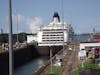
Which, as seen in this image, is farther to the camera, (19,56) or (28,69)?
(19,56)

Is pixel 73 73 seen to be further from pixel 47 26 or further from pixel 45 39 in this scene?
pixel 47 26

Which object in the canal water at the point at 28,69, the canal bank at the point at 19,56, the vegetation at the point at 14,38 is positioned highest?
the vegetation at the point at 14,38

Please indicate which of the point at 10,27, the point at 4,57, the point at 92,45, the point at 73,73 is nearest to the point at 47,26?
the point at 4,57

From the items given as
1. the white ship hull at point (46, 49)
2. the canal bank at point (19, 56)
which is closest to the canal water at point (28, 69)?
the canal bank at point (19, 56)

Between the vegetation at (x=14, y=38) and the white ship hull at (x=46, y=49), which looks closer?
the white ship hull at (x=46, y=49)

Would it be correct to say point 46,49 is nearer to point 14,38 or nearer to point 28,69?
point 28,69

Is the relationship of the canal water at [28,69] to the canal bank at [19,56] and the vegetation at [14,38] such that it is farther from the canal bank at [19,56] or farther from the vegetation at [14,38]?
the vegetation at [14,38]

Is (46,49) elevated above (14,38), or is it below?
below

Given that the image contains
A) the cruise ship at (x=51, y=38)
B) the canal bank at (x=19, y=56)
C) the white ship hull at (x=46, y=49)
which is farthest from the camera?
the cruise ship at (x=51, y=38)

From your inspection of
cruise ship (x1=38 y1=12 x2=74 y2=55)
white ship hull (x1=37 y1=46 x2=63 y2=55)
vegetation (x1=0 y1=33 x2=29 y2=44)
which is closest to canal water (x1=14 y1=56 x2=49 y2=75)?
white ship hull (x1=37 y1=46 x2=63 y2=55)

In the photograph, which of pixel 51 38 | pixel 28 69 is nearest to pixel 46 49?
pixel 51 38

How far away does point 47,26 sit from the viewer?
117875 millimetres

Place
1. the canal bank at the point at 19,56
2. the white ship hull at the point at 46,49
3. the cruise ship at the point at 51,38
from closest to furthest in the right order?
the canal bank at the point at 19,56
the white ship hull at the point at 46,49
the cruise ship at the point at 51,38

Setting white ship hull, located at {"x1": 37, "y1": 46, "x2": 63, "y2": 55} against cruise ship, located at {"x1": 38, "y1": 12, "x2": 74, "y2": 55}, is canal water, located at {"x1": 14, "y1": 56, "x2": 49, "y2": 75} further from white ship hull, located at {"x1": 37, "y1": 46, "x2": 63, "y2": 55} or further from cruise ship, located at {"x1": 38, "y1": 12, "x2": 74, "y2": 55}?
cruise ship, located at {"x1": 38, "y1": 12, "x2": 74, "y2": 55}
